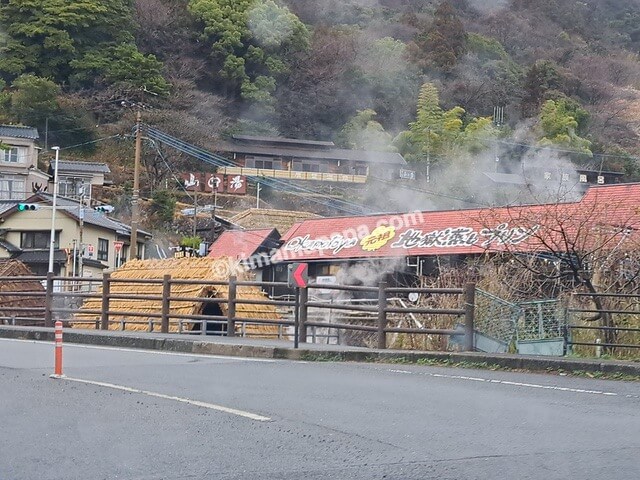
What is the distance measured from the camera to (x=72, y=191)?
195 ft

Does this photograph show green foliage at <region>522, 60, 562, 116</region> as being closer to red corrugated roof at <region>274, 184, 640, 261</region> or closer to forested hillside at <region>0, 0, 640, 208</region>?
forested hillside at <region>0, 0, 640, 208</region>

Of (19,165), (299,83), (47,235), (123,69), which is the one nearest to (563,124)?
(299,83)

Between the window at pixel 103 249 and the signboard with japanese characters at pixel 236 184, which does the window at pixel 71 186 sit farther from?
the signboard with japanese characters at pixel 236 184

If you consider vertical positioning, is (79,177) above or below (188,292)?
above

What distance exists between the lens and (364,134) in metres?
76.2

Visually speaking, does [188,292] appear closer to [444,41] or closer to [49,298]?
[49,298]

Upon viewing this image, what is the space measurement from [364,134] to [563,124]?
1544cm

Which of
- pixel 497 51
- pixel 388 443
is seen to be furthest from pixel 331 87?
pixel 388 443

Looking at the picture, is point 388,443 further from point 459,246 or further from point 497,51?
point 497,51

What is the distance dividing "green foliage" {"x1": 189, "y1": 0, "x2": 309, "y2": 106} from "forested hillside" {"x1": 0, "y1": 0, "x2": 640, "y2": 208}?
13 cm

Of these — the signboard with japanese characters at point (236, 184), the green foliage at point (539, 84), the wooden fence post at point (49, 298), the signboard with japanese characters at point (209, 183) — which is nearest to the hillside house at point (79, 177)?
the signboard with japanese characters at point (209, 183)

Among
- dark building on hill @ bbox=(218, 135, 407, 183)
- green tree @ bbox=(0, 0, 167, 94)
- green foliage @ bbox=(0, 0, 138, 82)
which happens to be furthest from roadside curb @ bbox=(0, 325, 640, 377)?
dark building on hill @ bbox=(218, 135, 407, 183)

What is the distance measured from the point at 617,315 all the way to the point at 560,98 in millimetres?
68723

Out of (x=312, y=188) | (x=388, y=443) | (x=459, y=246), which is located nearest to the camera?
(x=388, y=443)
